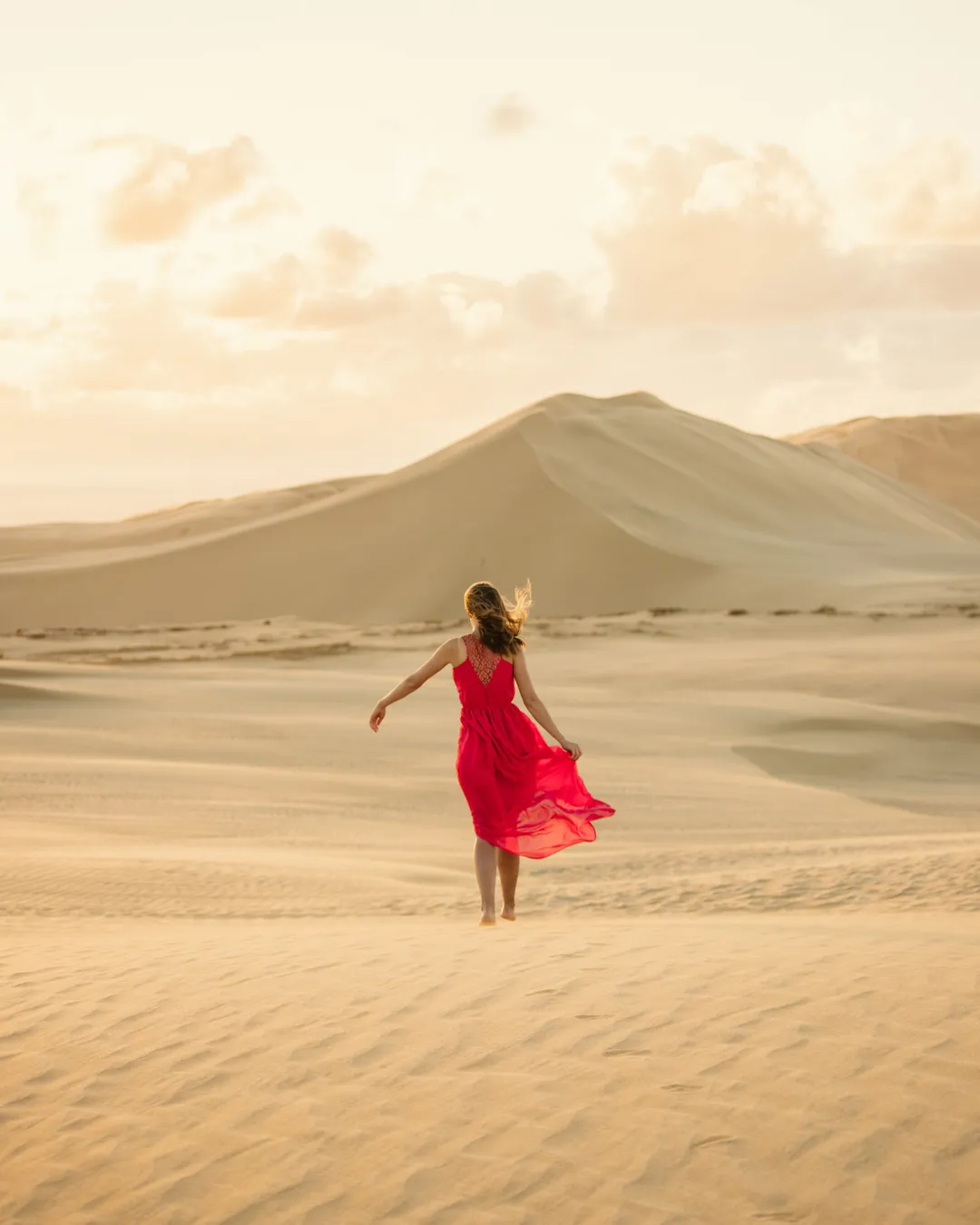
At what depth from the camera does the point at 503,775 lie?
6.62 metres

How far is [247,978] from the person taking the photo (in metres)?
5.24

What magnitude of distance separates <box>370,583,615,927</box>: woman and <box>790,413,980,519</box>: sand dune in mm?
96901

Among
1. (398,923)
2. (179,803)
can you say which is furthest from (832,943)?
(179,803)

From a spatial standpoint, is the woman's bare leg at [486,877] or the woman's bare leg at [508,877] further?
the woman's bare leg at [508,877]

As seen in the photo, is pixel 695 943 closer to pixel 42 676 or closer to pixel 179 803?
pixel 179 803

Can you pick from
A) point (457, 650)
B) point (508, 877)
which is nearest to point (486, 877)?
point (508, 877)

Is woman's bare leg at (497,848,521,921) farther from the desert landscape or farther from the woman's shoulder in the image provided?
the woman's shoulder

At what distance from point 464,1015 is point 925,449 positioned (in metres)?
109

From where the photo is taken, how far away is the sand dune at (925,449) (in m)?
103

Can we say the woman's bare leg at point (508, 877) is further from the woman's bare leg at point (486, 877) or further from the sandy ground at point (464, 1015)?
the sandy ground at point (464, 1015)

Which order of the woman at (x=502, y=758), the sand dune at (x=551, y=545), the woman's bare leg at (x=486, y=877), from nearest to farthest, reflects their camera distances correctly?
the woman at (x=502, y=758) < the woman's bare leg at (x=486, y=877) < the sand dune at (x=551, y=545)

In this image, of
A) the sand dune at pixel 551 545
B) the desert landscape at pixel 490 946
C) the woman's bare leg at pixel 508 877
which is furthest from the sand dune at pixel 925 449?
the woman's bare leg at pixel 508 877

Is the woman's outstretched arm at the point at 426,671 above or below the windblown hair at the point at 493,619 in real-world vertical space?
below

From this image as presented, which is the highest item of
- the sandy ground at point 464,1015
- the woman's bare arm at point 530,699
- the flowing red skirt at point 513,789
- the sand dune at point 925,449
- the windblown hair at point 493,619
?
the sand dune at point 925,449
